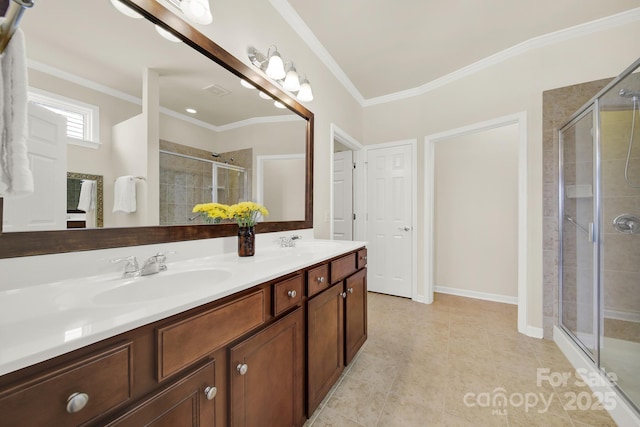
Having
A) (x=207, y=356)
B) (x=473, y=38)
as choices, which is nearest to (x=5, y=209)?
(x=207, y=356)

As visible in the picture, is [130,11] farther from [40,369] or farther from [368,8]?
[368,8]

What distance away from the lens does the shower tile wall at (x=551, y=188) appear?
218 centimetres

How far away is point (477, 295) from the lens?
3219 mm

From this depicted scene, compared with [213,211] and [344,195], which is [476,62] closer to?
[344,195]

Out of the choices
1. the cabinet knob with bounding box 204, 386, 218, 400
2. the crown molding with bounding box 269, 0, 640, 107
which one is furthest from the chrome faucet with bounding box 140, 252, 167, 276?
the crown molding with bounding box 269, 0, 640, 107

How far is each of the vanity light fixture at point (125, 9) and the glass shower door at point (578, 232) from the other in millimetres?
2842

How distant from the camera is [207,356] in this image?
2.45 ft

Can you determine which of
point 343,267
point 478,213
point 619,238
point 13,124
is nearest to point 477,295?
point 478,213

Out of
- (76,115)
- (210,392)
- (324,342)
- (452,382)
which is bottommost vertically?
(452,382)

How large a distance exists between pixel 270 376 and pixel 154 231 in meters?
0.77

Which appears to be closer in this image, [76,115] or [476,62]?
[76,115]

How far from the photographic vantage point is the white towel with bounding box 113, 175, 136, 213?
972 millimetres

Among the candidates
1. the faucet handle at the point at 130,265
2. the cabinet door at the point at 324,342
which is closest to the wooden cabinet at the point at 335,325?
the cabinet door at the point at 324,342

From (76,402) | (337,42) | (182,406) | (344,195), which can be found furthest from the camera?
(344,195)
